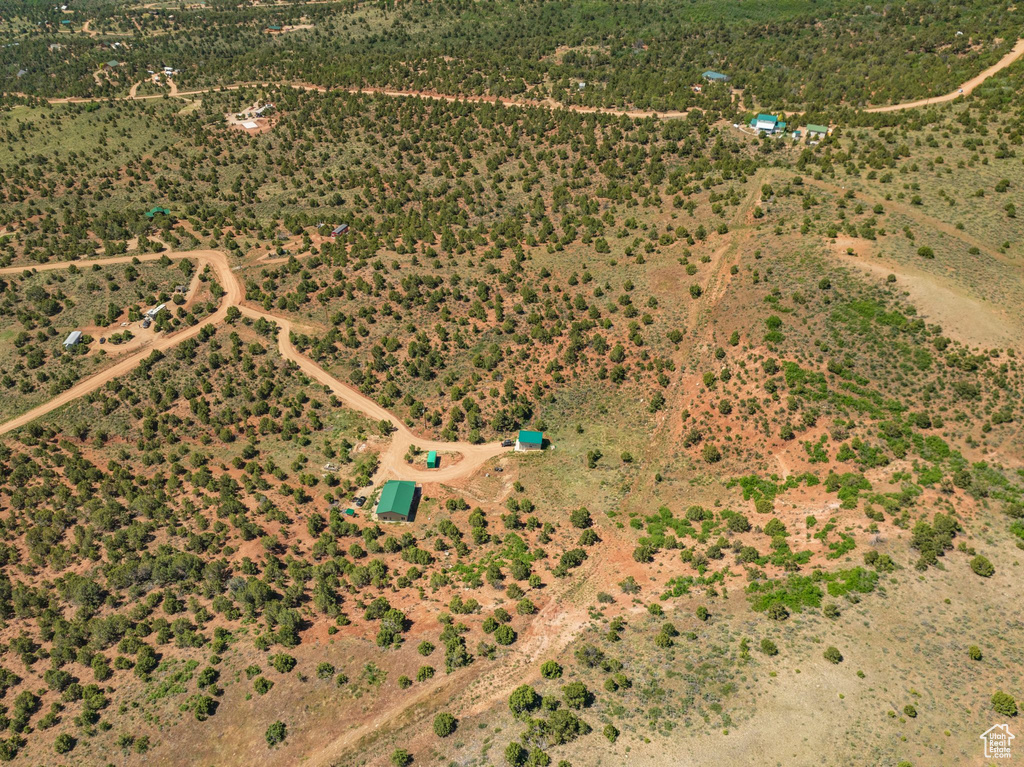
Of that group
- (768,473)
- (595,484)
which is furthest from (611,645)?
(768,473)

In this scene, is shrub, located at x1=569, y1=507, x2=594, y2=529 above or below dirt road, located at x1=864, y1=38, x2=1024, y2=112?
→ below

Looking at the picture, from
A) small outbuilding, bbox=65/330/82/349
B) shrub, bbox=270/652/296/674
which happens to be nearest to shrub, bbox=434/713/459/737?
shrub, bbox=270/652/296/674

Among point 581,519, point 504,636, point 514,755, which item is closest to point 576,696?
point 514,755

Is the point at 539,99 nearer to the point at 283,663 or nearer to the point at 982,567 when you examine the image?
→ the point at 982,567

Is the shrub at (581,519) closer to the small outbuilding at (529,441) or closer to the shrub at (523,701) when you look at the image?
the small outbuilding at (529,441)

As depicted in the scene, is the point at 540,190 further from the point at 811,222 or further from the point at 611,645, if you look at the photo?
the point at 611,645

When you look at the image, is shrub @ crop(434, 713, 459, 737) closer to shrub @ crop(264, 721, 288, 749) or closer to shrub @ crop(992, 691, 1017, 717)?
shrub @ crop(264, 721, 288, 749)
